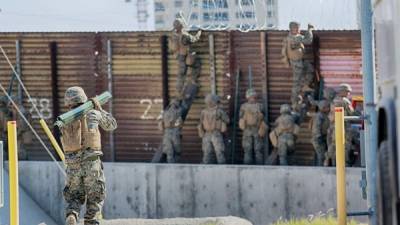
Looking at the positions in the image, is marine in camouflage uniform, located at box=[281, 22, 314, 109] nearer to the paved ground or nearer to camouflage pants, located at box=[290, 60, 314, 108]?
camouflage pants, located at box=[290, 60, 314, 108]

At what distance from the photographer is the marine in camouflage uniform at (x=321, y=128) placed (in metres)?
17.0

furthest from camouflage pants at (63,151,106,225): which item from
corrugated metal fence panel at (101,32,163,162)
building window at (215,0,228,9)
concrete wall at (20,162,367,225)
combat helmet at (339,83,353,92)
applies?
corrugated metal fence panel at (101,32,163,162)

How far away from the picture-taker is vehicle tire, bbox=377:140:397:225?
669 centimetres

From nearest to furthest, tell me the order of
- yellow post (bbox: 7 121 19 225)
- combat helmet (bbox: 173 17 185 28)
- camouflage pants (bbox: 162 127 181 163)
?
yellow post (bbox: 7 121 19 225) → combat helmet (bbox: 173 17 185 28) → camouflage pants (bbox: 162 127 181 163)

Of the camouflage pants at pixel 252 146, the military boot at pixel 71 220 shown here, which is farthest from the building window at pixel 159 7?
the military boot at pixel 71 220

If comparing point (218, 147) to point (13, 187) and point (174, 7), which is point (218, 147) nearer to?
point (174, 7)

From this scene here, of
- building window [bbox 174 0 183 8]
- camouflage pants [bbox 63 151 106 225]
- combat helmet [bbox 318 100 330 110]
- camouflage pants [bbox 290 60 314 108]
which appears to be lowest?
camouflage pants [bbox 63 151 106 225]

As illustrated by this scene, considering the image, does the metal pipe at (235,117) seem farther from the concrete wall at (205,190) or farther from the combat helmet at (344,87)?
the combat helmet at (344,87)

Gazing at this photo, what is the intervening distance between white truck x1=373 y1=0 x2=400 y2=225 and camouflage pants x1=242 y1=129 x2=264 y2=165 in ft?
32.1

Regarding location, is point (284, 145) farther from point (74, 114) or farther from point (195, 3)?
point (74, 114)

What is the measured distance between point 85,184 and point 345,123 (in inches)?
231

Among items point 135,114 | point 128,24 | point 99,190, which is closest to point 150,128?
point 135,114

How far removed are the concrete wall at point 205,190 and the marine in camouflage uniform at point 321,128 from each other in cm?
58

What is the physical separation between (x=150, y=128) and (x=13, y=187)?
8.94m
